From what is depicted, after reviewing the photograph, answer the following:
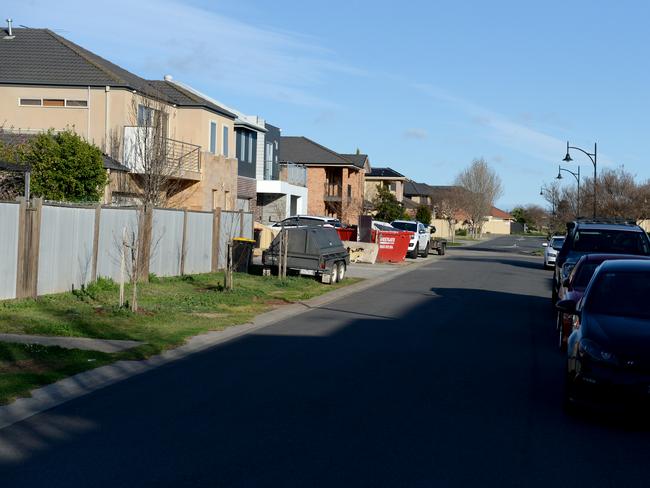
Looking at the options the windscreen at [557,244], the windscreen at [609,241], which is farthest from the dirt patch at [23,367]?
the windscreen at [557,244]

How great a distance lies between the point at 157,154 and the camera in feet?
101

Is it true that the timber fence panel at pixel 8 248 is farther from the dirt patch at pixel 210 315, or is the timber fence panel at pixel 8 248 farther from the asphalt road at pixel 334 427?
the asphalt road at pixel 334 427

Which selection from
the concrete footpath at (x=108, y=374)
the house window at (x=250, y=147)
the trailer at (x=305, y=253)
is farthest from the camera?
the house window at (x=250, y=147)

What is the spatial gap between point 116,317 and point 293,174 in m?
40.5

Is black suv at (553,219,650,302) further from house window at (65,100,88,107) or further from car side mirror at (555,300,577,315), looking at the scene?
house window at (65,100,88,107)

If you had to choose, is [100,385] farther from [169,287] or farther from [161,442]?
[169,287]

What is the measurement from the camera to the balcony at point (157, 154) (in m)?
31.0

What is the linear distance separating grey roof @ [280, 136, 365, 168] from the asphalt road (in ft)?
184

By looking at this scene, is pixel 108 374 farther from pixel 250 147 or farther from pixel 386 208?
pixel 386 208

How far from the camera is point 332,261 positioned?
91.2 feet

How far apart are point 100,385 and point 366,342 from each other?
535 cm

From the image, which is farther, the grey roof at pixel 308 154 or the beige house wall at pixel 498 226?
the beige house wall at pixel 498 226

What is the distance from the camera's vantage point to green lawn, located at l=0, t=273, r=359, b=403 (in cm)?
1155

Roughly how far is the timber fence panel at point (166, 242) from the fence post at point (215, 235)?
8.72 feet
